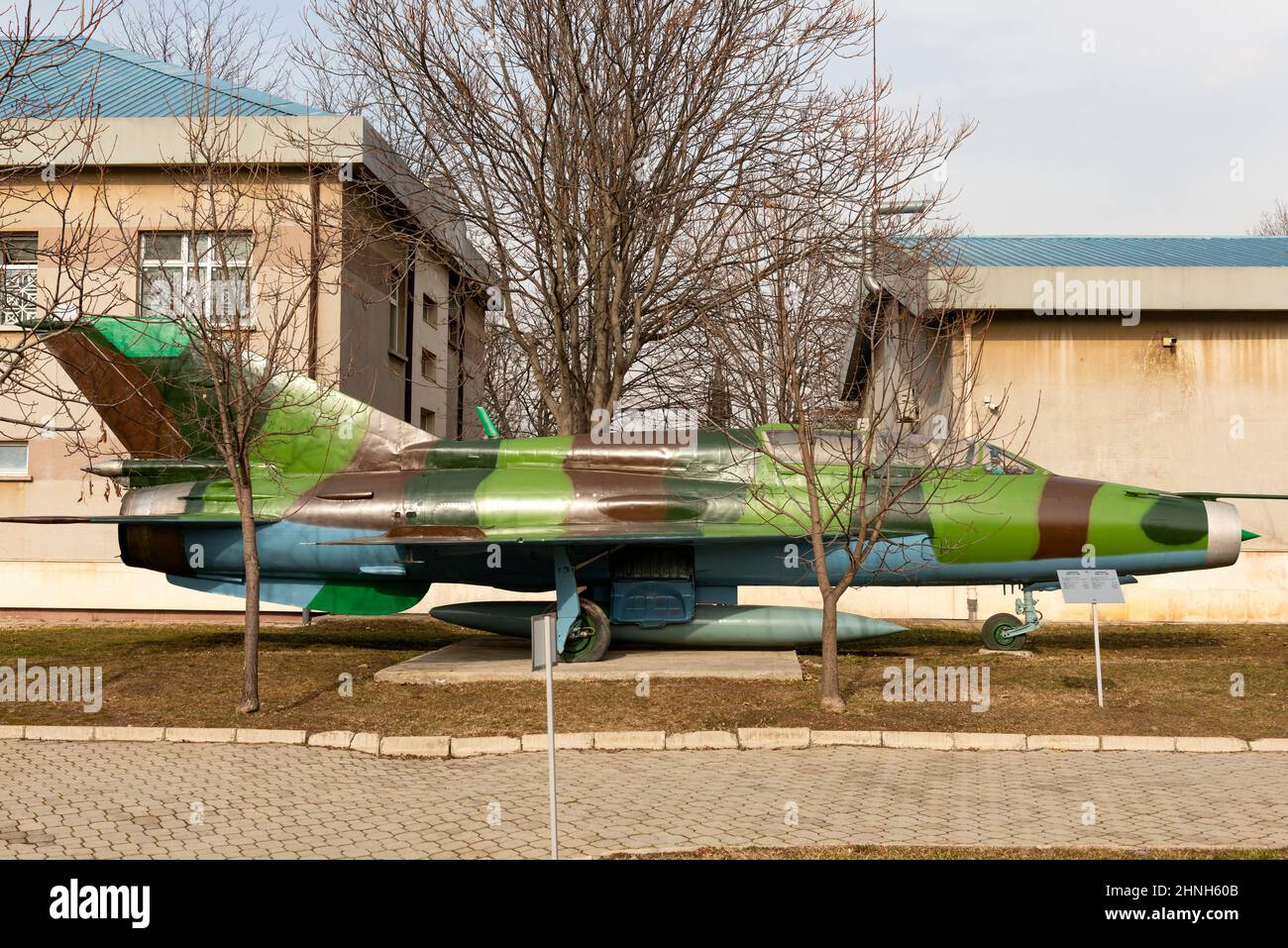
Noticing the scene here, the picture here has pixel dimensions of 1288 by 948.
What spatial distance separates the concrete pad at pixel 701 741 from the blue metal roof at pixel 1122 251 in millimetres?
16565

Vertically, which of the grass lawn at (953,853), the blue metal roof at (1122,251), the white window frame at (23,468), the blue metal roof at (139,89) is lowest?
the grass lawn at (953,853)

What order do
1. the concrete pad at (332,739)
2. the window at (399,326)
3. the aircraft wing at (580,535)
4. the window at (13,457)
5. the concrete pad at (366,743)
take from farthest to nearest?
1. the window at (399,326)
2. the window at (13,457)
3. the aircraft wing at (580,535)
4. the concrete pad at (332,739)
5. the concrete pad at (366,743)

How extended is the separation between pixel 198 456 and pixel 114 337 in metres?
2.22

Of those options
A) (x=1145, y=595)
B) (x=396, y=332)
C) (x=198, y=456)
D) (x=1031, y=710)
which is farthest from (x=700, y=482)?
(x=396, y=332)

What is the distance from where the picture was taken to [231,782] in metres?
9.16

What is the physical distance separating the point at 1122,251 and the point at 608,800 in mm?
24176

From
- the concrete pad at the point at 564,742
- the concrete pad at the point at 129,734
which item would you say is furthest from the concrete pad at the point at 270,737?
the concrete pad at the point at 564,742

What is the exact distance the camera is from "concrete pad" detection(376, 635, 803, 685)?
1352 cm

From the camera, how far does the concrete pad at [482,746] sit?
10539mm

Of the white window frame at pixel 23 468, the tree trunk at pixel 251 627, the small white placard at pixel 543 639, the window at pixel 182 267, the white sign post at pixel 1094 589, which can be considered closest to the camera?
the small white placard at pixel 543 639

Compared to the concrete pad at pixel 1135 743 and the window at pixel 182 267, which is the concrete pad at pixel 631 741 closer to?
the concrete pad at pixel 1135 743

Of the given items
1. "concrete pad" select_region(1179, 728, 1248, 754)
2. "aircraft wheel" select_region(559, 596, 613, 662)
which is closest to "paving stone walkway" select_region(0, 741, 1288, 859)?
"concrete pad" select_region(1179, 728, 1248, 754)

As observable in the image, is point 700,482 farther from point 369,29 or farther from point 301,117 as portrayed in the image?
point 301,117

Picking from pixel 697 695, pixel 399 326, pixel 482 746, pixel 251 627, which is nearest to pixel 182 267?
pixel 251 627
